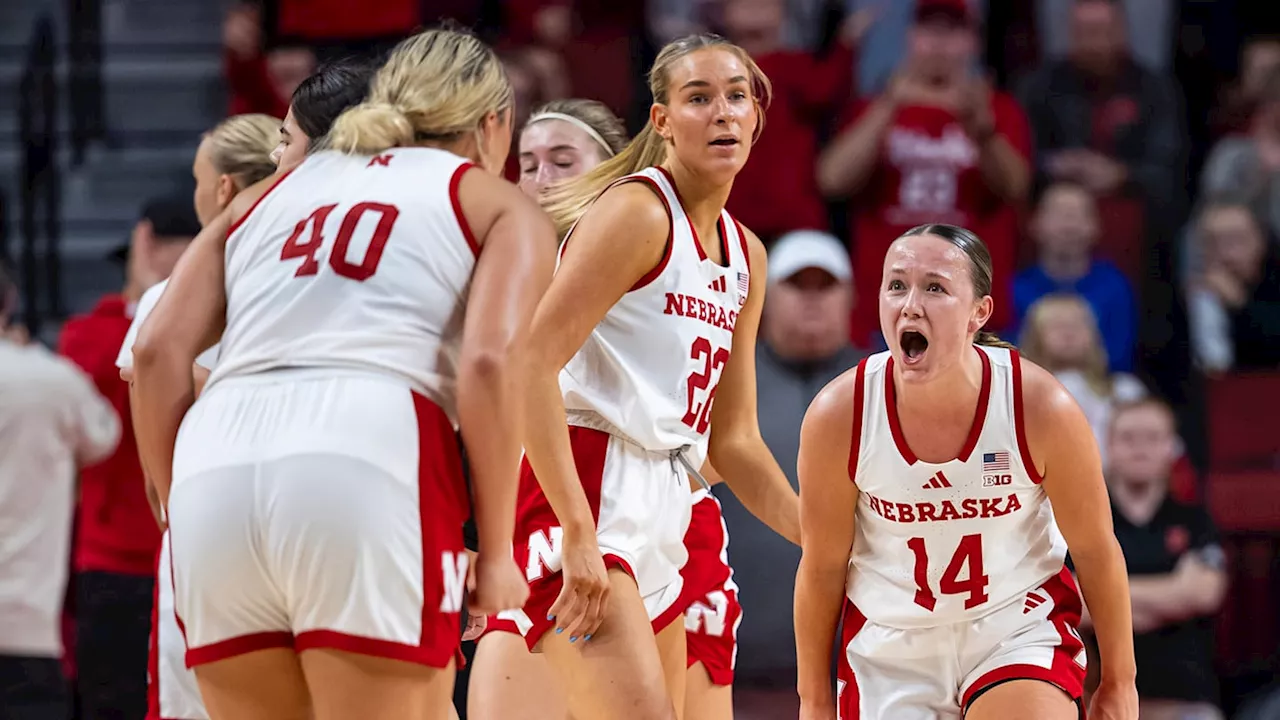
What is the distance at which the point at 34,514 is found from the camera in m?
6.77

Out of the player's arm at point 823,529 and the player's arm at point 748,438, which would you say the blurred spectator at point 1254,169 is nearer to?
the player's arm at point 748,438

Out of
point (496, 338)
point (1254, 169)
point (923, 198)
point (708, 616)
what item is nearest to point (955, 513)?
point (708, 616)

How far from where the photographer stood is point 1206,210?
9047 millimetres

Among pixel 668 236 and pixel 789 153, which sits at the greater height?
pixel 789 153

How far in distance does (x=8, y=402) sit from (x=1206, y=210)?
6198 mm

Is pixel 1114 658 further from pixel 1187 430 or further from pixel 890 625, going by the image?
pixel 1187 430

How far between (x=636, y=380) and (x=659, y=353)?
0.29ft

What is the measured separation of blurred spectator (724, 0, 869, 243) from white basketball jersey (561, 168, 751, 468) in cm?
422

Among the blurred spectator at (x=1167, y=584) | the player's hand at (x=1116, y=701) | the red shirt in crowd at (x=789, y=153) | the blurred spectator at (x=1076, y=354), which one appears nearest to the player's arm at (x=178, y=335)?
the player's hand at (x=1116, y=701)

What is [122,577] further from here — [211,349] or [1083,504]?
[1083,504]

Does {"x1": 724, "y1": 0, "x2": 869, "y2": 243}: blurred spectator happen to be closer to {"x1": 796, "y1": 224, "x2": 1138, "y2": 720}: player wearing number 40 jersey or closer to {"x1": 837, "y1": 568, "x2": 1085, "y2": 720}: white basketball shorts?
{"x1": 796, "y1": 224, "x2": 1138, "y2": 720}: player wearing number 40 jersey

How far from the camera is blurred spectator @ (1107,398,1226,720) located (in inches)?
274

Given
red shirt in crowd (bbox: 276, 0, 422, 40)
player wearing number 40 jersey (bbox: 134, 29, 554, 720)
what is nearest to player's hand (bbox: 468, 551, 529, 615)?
player wearing number 40 jersey (bbox: 134, 29, 554, 720)

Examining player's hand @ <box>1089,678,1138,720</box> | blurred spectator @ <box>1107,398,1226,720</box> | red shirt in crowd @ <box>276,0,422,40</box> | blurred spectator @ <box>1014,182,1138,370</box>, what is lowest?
blurred spectator @ <box>1107,398,1226,720</box>
